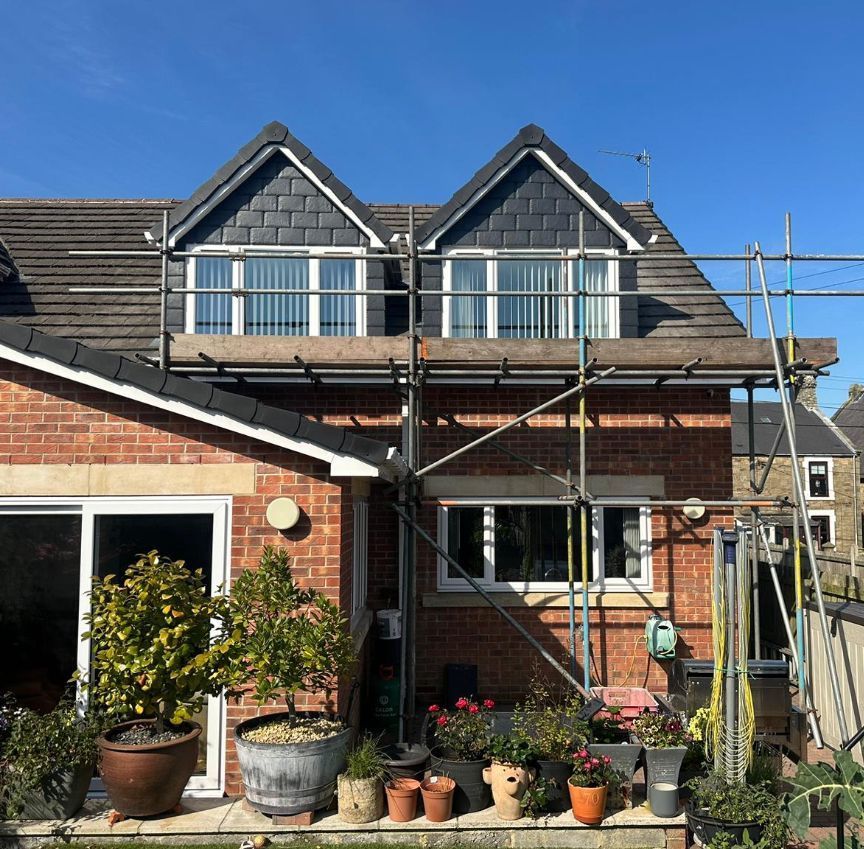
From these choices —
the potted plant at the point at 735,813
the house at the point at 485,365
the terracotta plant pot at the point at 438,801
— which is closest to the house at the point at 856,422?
the house at the point at 485,365

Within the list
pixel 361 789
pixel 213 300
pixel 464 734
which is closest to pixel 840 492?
pixel 213 300

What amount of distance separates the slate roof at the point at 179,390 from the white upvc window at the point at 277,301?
3533mm

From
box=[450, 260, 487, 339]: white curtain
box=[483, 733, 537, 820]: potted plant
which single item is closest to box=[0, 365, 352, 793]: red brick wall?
box=[483, 733, 537, 820]: potted plant

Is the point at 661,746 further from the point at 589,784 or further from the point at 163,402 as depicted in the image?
the point at 163,402

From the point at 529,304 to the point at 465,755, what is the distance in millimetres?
5786

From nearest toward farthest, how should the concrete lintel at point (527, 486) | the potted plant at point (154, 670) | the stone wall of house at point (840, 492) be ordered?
the potted plant at point (154, 670)
the concrete lintel at point (527, 486)
the stone wall of house at point (840, 492)

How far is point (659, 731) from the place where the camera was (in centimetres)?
603

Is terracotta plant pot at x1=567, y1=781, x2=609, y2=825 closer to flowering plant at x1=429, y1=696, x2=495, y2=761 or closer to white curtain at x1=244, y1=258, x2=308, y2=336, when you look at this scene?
flowering plant at x1=429, y1=696, x2=495, y2=761

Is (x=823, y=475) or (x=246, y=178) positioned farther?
(x=823, y=475)

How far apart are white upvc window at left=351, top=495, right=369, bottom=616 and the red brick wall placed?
1.13 meters

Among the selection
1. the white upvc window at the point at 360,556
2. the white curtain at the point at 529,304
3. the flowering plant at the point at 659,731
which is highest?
the white curtain at the point at 529,304

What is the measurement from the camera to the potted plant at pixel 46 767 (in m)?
5.32

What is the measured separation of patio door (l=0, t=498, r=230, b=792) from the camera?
6.13m

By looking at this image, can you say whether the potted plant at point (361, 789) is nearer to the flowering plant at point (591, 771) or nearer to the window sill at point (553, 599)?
Result: the flowering plant at point (591, 771)
